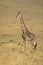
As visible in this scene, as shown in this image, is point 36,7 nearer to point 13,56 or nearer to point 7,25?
point 7,25

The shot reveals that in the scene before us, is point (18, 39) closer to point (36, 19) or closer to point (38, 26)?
point (38, 26)

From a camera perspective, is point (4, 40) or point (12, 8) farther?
point (12, 8)

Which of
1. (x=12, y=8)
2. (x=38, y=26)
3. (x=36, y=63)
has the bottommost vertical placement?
(x=36, y=63)

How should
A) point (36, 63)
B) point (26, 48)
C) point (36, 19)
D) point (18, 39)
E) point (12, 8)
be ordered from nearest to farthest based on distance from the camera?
1. point (36, 63)
2. point (26, 48)
3. point (18, 39)
4. point (36, 19)
5. point (12, 8)

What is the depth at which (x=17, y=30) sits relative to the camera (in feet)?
5.30

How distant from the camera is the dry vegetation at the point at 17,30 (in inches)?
50.3

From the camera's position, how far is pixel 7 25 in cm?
170

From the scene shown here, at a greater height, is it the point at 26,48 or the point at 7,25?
the point at 7,25

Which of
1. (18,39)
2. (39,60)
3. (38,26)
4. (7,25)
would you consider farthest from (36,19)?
(39,60)

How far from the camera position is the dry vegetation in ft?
4.19

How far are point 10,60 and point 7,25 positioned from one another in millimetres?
498

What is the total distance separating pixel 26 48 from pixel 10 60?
0.56 ft

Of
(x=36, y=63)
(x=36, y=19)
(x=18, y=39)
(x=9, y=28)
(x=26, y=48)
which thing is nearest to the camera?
(x=36, y=63)

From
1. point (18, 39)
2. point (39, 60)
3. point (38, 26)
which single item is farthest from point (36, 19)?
point (39, 60)
